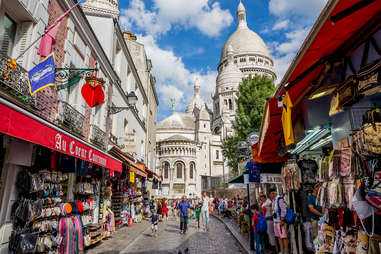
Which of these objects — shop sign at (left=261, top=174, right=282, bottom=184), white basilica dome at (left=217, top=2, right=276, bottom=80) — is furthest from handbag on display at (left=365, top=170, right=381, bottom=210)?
white basilica dome at (left=217, top=2, right=276, bottom=80)

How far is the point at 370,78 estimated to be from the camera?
2.85 metres

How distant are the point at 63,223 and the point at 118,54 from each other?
981cm

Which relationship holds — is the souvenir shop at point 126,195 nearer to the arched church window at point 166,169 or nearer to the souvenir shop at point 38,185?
the souvenir shop at point 38,185

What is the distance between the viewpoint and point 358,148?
2713 mm

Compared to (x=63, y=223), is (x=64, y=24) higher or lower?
higher

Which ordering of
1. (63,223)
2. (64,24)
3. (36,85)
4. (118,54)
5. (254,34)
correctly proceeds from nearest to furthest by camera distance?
(36,85)
(63,223)
(64,24)
(118,54)
(254,34)

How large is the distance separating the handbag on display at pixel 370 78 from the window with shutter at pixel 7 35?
650cm

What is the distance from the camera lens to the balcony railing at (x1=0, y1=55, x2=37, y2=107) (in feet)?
15.3

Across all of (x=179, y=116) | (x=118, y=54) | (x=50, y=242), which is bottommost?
(x=50, y=242)

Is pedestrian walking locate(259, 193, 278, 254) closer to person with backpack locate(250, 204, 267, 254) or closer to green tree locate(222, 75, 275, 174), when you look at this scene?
person with backpack locate(250, 204, 267, 254)

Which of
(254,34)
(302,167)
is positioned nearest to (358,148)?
(302,167)

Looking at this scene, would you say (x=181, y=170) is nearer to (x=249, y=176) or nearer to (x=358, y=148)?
(x=249, y=176)

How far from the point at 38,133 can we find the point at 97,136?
6.00 meters

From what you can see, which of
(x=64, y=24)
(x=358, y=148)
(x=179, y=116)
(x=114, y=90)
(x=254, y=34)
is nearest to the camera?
(x=358, y=148)
